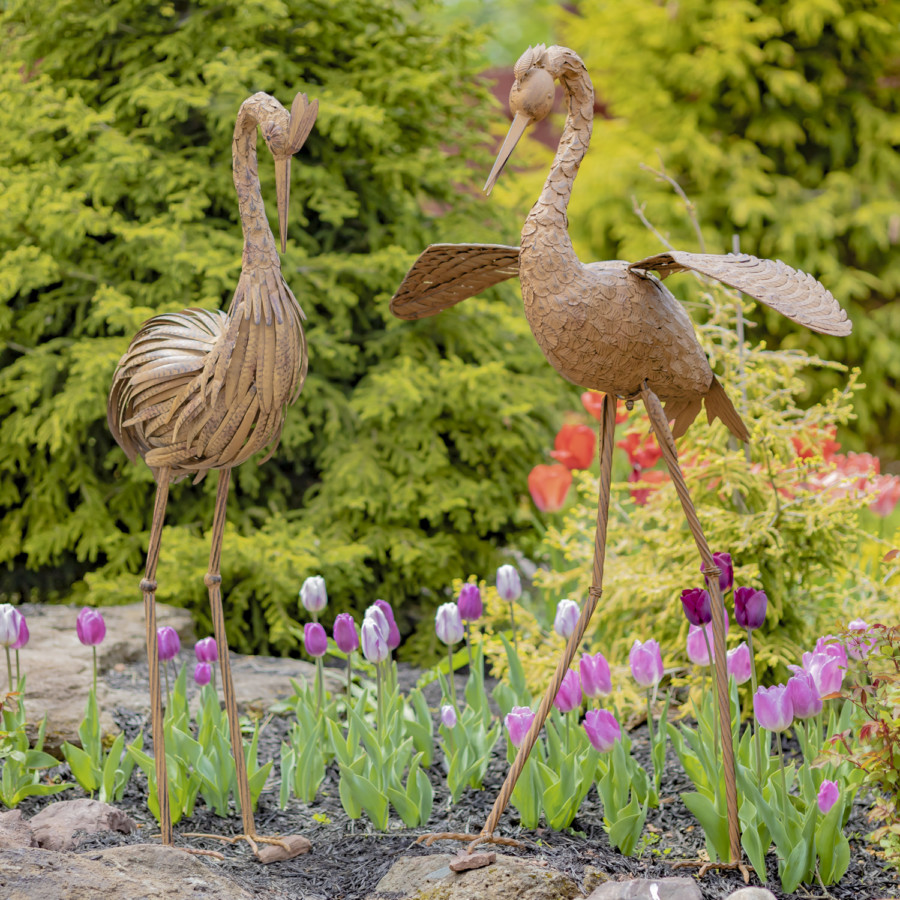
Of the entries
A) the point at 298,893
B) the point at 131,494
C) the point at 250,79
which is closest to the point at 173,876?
the point at 298,893

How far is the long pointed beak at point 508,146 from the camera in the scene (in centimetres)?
188

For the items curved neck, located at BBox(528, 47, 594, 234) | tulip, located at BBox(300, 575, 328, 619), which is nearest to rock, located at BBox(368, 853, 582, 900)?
tulip, located at BBox(300, 575, 328, 619)

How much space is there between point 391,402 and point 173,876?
260cm

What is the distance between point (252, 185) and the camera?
2.29 metres

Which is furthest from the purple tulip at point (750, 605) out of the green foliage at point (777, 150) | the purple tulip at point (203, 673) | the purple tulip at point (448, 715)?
the green foliage at point (777, 150)

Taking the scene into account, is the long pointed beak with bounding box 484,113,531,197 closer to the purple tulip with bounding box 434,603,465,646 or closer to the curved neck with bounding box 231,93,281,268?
the curved neck with bounding box 231,93,281,268

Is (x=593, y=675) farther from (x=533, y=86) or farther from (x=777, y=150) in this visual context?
(x=777, y=150)

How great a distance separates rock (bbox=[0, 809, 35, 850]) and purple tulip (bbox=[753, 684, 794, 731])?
1721 millimetres

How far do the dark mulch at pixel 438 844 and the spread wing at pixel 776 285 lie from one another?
131 cm

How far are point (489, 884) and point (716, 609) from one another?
0.80 metres

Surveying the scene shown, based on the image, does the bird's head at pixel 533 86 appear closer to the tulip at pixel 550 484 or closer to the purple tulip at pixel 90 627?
the purple tulip at pixel 90 627

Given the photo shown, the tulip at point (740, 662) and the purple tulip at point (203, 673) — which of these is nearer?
the tulip at point (740, 662)

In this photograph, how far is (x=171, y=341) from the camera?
241cm

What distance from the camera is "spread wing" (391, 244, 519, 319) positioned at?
2.31 meters
